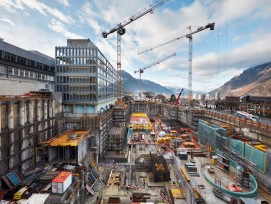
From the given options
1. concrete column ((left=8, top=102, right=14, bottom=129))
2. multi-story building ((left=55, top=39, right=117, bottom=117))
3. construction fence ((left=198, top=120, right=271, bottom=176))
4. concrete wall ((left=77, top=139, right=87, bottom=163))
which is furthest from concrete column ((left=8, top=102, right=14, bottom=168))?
construction fence ((left=198, top=120, right=271, bottom=176))

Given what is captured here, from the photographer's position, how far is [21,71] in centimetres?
3850

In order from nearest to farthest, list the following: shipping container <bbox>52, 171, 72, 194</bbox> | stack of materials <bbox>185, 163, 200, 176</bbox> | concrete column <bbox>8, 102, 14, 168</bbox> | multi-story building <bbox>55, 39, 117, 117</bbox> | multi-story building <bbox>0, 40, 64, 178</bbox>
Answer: shipping container <bbox>52, 171, 72, 194</bbox> < multi-story building <bbox>0, 40, 64, 178</bbox> < concrete column <bbox>8, 102, 14, 168</bbox> < stack of materials <bbox>185, 163, 200, 176</bbox> < multi-story building <bbox>55, 39, 117, 117</bbox>

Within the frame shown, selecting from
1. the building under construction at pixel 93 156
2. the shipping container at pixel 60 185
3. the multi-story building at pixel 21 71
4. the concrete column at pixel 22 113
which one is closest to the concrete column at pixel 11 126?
the building under construction at pixel 93 156

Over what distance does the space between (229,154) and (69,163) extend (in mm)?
36405

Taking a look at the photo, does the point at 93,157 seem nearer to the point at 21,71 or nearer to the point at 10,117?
the point at 10,117

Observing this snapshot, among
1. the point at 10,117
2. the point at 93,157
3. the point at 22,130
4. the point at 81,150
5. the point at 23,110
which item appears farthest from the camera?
the point at 93,157

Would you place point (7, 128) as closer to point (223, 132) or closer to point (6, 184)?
point (6, 184)

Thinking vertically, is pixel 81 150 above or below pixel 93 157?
above

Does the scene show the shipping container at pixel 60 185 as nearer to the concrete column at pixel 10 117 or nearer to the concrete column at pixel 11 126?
the concrete column at pixel 11 126

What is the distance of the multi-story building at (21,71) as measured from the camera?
32.1 meters

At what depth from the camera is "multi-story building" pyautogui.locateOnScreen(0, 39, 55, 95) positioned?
3214 centimetres

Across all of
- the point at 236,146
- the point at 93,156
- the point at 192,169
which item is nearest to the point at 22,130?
the point at 93,156

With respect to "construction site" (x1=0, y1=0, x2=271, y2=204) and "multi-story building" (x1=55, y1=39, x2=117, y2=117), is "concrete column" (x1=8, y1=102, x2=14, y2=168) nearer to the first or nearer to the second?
"construction site" (x1=0, y1=0, x2=271, y2=204)

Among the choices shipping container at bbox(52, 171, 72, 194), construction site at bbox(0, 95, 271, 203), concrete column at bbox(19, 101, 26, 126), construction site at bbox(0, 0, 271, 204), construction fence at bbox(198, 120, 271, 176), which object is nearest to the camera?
shipping container at bbox(52, 171, 72, 194)
